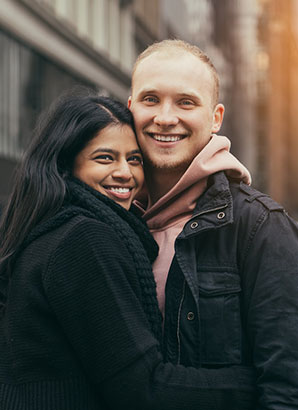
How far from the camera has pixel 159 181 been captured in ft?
11.2

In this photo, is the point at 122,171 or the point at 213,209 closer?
the point at 213,209

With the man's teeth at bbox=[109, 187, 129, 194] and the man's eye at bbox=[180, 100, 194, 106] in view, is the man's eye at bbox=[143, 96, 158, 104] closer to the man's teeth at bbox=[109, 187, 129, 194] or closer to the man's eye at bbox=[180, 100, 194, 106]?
the man's eye at bbox=[180, 100, 194, 106]

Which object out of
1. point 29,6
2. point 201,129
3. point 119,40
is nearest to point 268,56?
point 119,40

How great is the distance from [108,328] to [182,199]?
0.96 metres

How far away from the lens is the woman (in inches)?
95.2

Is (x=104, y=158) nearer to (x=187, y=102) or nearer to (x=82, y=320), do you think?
(x=187, y=102)

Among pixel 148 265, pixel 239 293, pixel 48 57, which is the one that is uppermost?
pixel 48 57

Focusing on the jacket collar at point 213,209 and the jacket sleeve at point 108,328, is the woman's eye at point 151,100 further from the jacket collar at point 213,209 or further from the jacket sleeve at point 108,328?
the jacket sleeve at point 108,328

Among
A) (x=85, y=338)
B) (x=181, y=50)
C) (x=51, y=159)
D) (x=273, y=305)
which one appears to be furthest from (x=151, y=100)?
(x=85, y=338)

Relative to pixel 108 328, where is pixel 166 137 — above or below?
above

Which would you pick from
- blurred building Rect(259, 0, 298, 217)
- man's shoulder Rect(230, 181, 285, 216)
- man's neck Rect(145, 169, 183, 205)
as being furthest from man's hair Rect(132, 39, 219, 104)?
blurred building Rect(259, 0, 298, 217)

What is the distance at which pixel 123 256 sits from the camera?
8.36 ft

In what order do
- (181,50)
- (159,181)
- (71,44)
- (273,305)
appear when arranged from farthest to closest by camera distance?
(71,44) → (159,181) → (181,50) → (273,305)

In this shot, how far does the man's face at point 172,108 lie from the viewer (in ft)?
10.5
